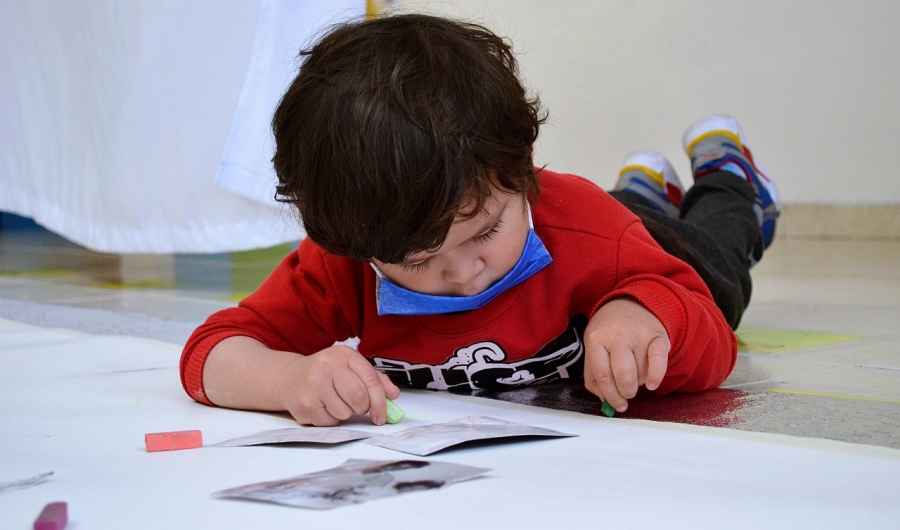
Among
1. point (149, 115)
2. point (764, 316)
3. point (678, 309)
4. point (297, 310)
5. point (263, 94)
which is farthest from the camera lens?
point (149, 115)

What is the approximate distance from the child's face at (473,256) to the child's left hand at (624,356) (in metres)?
0.08

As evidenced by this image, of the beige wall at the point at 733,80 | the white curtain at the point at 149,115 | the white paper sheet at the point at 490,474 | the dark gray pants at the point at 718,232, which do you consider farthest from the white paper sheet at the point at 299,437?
the beige wall at the point at 733,80

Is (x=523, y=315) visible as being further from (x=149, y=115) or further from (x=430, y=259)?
(x=149, y=115)

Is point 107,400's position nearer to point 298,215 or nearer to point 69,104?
point 298,215

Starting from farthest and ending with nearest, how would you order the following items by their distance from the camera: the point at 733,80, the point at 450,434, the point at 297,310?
the point at 733,80 < the point at 297,310 < the point at 450,434

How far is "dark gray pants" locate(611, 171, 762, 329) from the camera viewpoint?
0.93 meters

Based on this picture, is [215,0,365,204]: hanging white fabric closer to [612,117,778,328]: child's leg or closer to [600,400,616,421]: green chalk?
[612,117,778,328]: child's leg

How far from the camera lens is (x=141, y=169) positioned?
158 cm

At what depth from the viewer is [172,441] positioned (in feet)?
1.73

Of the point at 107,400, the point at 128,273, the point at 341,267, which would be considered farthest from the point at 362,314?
the point at 128,273

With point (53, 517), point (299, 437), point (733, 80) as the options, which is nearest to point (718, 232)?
point (299, 437)

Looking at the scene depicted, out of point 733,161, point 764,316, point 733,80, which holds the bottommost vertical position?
point 764,316

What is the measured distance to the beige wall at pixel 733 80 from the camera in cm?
246

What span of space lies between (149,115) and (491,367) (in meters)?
1.06
